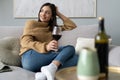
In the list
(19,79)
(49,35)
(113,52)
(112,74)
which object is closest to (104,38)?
(112,74)

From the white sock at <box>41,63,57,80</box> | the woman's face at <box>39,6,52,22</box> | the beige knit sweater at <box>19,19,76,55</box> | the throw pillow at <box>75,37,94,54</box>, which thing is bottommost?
the white sock at <box>41,63,57,80</box>

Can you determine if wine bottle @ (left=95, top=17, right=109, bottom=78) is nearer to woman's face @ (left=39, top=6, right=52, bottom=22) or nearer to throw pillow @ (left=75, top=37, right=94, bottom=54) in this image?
throw pillow @ (left=75, top=37, right=94, bottom=54)

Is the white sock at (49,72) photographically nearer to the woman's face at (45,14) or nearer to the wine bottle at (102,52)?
Answer: the wine bottle at (102,52)

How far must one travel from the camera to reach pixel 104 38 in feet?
3.95

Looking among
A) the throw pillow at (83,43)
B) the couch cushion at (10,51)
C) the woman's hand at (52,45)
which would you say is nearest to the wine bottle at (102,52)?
the woman's hand at (52,45)

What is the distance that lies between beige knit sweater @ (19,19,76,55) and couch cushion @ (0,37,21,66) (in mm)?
87

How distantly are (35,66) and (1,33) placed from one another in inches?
26.6

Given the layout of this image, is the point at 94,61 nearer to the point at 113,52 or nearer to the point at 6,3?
the point at 113,52

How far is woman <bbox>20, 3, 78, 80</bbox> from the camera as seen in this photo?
5.98 feet

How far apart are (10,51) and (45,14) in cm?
52

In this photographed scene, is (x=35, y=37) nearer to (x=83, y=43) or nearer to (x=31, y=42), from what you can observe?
(x=31, y=42)

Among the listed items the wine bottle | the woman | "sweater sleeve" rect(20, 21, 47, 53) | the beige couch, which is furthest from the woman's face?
the wine bottle

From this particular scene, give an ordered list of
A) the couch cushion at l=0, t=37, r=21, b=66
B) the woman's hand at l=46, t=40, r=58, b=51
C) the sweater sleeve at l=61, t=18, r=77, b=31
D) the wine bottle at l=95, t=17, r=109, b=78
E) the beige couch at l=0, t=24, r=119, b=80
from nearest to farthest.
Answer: the wine bottle at l=95, t=17, r=109, b=78 → the woman's hand at l=46, t=40, r=58, b=51 → the beige couch at l=0, t=24, r=119, b=80 → the couch cushion at l=0, t=37, r=21, b=66 → the sweater sleeve at l=61, t=18, r=77, b=31

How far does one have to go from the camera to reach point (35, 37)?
2.28 metres
